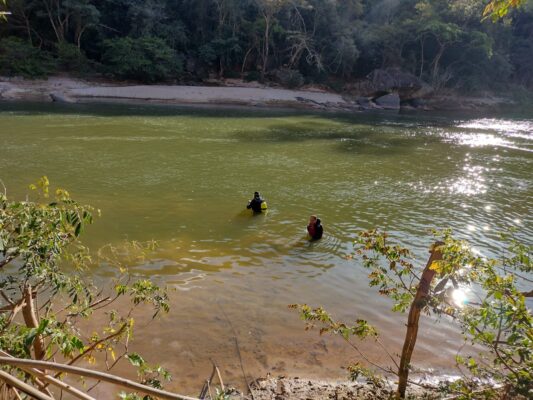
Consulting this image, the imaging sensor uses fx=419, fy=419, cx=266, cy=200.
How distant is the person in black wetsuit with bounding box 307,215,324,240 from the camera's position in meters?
9.60

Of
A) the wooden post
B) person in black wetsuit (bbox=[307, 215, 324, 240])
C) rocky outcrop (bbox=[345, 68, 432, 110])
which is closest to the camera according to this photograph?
the wooden post

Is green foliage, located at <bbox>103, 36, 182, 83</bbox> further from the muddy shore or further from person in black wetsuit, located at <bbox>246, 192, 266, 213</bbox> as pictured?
person in black wetsuit, located at <bbox>246, 192, 266, 213</bbox>

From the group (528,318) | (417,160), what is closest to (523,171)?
(417,160)

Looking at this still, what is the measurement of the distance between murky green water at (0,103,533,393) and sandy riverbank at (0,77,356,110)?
5.12 metres

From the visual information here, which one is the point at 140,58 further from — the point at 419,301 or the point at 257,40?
the point at 419,301

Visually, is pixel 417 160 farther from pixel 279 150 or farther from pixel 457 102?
pixel 457 102

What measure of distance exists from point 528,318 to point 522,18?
2443 inches

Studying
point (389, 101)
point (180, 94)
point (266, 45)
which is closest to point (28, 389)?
point (180, 94)

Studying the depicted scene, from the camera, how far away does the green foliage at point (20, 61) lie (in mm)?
33344

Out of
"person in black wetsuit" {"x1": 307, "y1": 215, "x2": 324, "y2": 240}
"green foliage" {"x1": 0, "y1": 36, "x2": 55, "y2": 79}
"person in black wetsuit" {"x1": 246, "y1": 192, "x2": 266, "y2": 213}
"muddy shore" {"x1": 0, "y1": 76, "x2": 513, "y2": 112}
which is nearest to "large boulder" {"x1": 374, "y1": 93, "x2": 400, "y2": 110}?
"muddy shore" {"x1": 0, "y1": 76, "x2": 513, "y2": 112}

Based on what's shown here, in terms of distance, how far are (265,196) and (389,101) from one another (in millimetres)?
35362

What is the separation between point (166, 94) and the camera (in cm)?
3622

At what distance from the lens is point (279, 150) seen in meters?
20.4

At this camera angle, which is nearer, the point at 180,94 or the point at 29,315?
the point at 29,315
